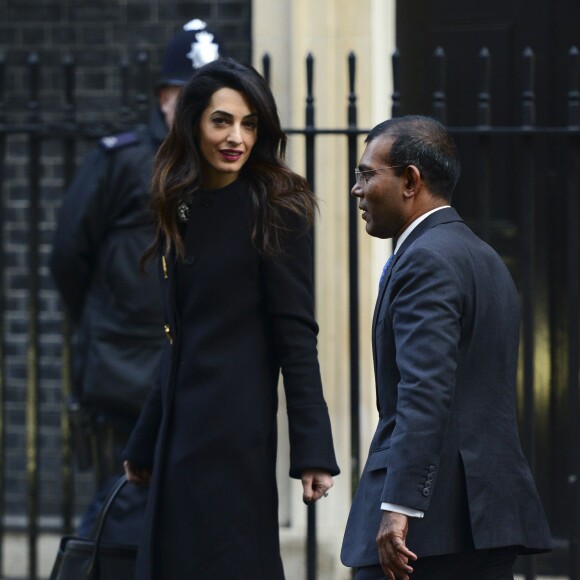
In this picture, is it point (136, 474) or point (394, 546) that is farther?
point (136, 474)

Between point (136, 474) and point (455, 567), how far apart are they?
1.14 meters

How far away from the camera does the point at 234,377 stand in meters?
3.80

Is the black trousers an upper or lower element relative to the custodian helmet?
lower

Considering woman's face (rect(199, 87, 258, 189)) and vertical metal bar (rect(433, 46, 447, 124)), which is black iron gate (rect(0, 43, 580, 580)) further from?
woman's face (rect(199, 87, 258, 189))

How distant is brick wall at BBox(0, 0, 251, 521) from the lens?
6.52m

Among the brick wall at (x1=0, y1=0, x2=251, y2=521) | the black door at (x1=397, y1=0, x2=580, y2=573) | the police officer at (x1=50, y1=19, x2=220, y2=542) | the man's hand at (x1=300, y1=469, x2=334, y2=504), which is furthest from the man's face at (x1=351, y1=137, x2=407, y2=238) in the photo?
the brick wall at (x1=0, y1=0, x2=251, y2=521)

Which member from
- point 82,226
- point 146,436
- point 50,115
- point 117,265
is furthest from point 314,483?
point 50,115

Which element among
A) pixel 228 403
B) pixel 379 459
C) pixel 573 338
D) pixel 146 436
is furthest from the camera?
pixel 573 338

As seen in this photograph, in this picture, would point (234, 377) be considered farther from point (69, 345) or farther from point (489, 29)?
point (489, 29)

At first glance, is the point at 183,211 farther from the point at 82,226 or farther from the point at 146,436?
the point at 82,226

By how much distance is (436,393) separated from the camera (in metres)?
3.08

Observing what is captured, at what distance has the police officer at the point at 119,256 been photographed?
5.11 metres

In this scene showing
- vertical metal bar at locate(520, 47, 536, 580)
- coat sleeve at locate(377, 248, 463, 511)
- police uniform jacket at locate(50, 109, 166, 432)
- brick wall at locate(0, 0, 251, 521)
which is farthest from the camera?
brick wall at locate(0, 0, 251, 521)

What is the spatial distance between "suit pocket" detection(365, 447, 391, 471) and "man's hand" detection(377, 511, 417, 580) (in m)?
0.13
